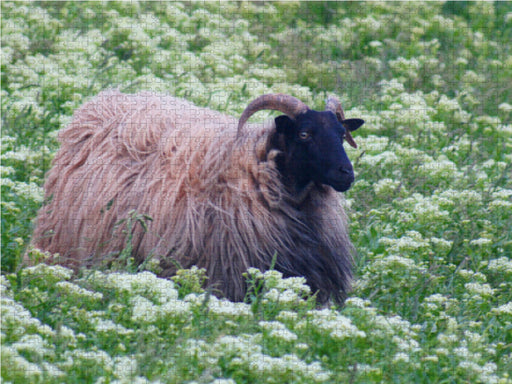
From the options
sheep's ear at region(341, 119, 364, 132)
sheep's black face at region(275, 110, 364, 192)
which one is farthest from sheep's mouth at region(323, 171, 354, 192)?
sheep's ear at region(341, 119, 364, 132)

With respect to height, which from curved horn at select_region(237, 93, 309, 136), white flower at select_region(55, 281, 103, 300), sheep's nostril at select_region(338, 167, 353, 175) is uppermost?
curved horn at select_region(237, 93, 309, 136)

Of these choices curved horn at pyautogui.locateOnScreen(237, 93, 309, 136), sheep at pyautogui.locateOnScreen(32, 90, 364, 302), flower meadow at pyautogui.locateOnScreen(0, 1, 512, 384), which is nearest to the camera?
flower meadow at pyautogui.locateOnScreen(0, 1, 512, 384)

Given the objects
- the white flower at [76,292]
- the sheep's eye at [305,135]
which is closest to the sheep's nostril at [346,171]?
the sheep's eye at [305,135]

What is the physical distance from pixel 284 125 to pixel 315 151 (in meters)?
0.31

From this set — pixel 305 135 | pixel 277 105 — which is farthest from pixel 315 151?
pixel 277 105

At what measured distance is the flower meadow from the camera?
417 cm

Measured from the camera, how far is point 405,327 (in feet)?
15.2

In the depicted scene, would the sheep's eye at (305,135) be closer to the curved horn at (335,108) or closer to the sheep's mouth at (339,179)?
the sheep's mouth at (339,179)

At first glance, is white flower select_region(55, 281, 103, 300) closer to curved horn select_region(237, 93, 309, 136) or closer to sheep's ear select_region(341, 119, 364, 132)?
curved horn select_region(237, 93, 309, 136)

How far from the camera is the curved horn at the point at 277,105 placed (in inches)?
243

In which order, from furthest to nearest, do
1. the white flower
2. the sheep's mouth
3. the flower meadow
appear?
the sheep's mouth → the white flower → the flower meadow

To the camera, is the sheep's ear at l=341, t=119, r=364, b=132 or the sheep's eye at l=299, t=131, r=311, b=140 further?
the sheep's ear at l=341, t=119, r=364, b=132

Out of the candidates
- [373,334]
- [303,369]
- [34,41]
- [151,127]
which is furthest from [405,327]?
[34,41]

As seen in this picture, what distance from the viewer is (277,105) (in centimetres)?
623
